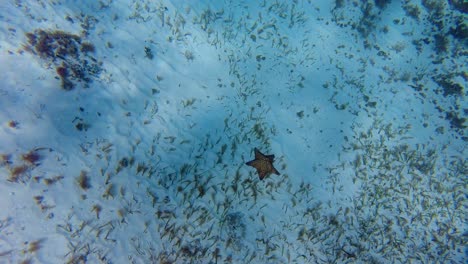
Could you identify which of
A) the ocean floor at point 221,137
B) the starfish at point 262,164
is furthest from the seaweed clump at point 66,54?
the starfish at point 262,164

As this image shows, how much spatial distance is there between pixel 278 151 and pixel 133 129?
11.1ft

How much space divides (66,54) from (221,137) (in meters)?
3.72

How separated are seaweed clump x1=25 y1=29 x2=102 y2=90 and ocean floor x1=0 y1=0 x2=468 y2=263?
0.03 m

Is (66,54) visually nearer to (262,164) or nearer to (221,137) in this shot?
(221,137)

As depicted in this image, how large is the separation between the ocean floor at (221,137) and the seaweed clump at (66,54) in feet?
0.11

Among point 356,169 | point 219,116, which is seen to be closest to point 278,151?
point 219,116

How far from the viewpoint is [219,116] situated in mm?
6867

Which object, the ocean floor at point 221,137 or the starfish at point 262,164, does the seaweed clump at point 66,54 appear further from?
the starfish at point 262,164

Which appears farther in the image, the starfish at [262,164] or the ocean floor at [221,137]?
the starfish at [262,164]

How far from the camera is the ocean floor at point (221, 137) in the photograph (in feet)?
15.6

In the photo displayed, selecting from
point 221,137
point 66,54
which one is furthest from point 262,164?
point 66,54

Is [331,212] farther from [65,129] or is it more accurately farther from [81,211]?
[65,129]

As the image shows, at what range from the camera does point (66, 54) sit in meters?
5.93

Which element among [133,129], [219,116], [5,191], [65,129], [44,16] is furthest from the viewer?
[219,116]
